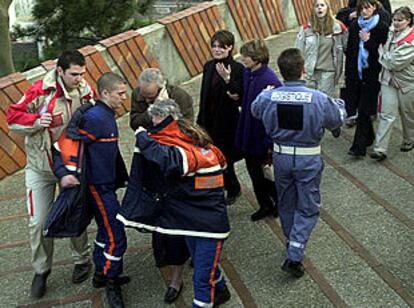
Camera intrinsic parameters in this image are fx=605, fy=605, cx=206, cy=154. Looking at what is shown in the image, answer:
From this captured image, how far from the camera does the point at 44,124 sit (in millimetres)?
3953

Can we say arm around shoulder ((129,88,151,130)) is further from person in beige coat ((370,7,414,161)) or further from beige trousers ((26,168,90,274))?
person in beige coat ((370,7,414,161))

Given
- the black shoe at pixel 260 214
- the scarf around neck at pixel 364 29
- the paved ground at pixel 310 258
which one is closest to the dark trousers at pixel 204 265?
the paved ground at pixel 310 258

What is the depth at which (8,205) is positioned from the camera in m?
5.62

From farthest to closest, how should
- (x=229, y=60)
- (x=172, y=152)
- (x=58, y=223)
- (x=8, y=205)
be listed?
(x=8, y=205) → (x=229, y=60) → (x=58, y=223) → (x=172, y=152)

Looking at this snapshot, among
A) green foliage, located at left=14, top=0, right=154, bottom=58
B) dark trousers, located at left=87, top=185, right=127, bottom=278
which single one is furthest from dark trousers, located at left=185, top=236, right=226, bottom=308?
green foliage, located at left=14, top=0, right=154, bottom=58

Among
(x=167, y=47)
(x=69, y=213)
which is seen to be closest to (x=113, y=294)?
(x=69, y=213)

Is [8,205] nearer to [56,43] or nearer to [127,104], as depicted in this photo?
[127,104]

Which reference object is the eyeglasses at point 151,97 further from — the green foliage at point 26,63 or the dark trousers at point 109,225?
the green foliage at point 26,63

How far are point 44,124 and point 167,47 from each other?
14.7 ft

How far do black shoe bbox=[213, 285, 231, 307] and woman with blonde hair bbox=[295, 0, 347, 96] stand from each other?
2916 mm

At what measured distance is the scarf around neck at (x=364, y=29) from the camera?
5.71m

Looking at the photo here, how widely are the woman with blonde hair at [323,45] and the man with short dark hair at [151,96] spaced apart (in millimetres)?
2403

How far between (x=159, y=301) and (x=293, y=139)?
4.68 feet

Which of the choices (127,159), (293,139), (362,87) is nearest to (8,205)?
(127,159)
